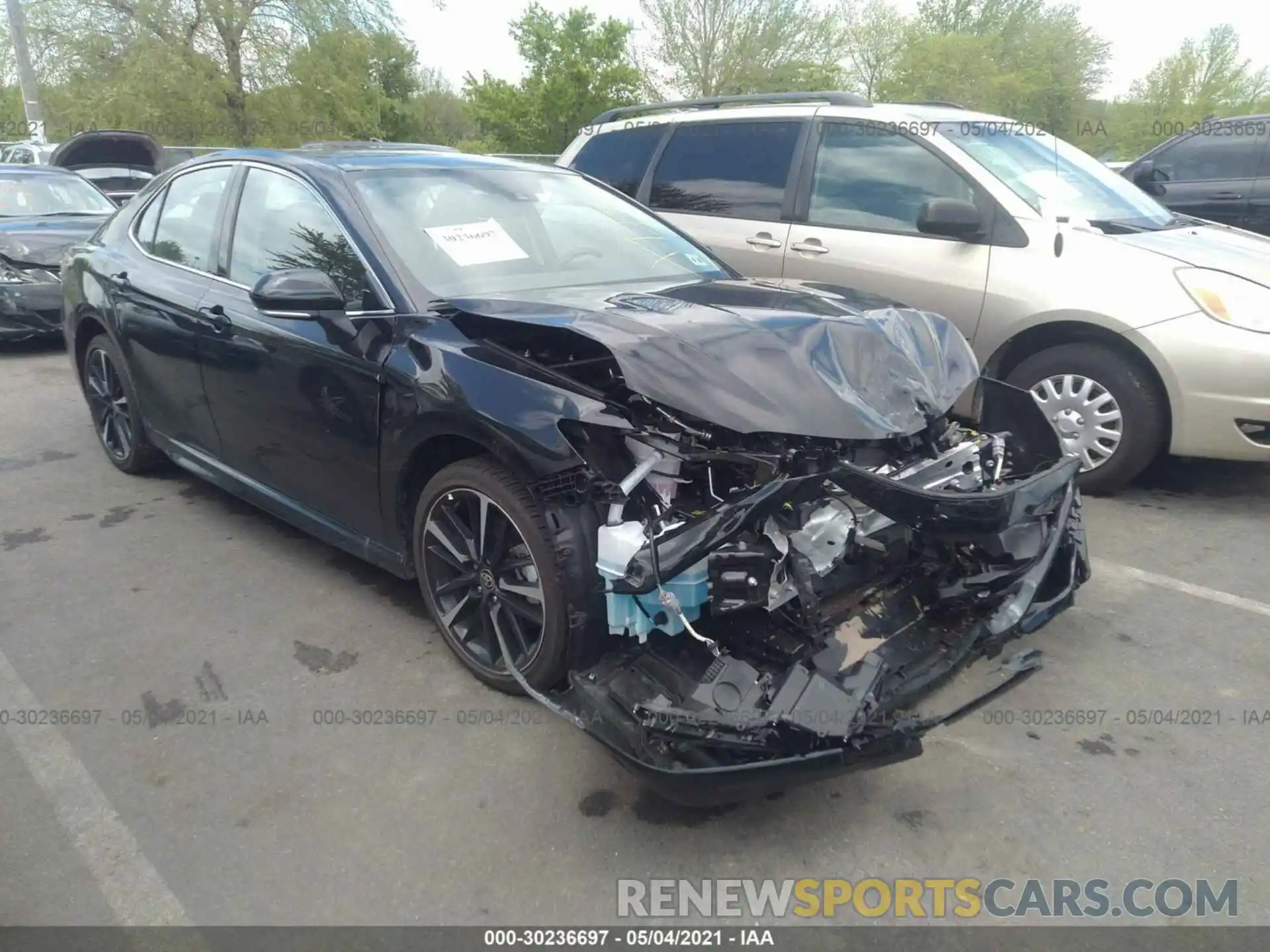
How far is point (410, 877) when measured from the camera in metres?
2.36

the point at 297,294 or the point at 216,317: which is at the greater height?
the point at 297,294

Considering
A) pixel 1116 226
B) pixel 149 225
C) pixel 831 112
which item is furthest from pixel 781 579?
pixel 831 112

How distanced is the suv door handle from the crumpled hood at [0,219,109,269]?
19.6 ft

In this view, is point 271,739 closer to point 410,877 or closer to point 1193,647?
point 410,877

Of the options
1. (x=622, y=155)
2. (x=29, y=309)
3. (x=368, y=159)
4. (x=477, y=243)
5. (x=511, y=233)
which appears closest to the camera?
(x=477, y=243)

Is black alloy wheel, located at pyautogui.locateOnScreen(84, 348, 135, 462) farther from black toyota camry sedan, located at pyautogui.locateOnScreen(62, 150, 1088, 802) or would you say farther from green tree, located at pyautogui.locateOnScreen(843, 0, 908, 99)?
green tree, located at pyautogui.locateOnScreen(843, 0, 908, 99)

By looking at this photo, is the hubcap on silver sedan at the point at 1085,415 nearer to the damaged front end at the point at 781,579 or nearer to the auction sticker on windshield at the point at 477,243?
the damaged front end at the point at 781,579

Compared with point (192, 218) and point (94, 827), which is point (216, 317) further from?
point (94, 827)

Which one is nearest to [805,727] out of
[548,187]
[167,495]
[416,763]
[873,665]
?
[873,665]

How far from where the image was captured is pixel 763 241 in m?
5.71

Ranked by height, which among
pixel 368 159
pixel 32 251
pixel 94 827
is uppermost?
pixel 368 159

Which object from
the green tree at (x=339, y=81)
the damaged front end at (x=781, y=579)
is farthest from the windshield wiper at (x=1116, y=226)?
the green tree at (x=339, y=81)

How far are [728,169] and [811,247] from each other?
921 millimetres

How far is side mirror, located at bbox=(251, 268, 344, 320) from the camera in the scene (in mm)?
3141
